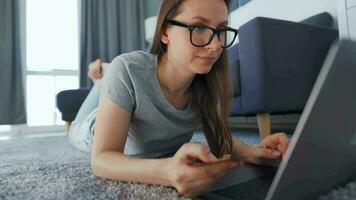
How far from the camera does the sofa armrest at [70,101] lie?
252 cm

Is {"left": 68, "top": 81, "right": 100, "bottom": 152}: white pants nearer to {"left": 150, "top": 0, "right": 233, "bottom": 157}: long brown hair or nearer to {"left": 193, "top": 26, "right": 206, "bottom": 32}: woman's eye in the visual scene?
{"left": 150, "top": 0, "right": 233, "bottom": 157}: long brown hair

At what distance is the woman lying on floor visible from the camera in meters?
0.56

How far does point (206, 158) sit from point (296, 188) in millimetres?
128

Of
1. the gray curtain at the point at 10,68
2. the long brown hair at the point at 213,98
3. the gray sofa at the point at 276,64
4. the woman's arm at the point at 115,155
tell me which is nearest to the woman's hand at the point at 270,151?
the long brown hair at the point at 213,98

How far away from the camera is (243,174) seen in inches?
26.8

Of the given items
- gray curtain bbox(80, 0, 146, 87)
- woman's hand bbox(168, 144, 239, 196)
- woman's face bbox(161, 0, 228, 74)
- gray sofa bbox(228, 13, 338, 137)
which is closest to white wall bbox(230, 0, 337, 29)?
gray sofa bbox(228, 13, 338, 137)

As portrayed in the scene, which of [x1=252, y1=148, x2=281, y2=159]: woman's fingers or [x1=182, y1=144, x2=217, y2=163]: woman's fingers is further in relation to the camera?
[x1=252, y1=148, x2=281, y2=159]: woman's fingers

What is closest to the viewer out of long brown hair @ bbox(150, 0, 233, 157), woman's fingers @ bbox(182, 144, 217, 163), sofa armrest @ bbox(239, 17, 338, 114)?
woman's fingers @ bbox(182, 144, 217, 163)

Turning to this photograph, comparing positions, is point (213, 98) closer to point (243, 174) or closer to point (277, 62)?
point (243, 174)

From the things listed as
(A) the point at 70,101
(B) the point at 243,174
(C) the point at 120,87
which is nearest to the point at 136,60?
(C) the point at 120,87

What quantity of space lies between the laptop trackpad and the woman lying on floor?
19mm

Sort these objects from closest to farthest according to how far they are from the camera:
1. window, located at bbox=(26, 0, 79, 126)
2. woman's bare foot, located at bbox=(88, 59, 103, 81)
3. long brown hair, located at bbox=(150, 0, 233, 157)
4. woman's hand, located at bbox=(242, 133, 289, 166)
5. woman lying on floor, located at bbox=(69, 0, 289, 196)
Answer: woman lying on floor, located at bbox=(69, 0, 289, 196), woman's hand, located at bbox=(242, 133, 289, 166), long brown hair, located at bbox=(150, 0, 233, 157), woman's bare foot, located at bbox=(88, 59, 103, 81), window, located at bbox=(26, 0, 79, 126)

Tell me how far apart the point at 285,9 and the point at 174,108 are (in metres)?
1.74

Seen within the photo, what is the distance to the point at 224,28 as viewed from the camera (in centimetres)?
70
